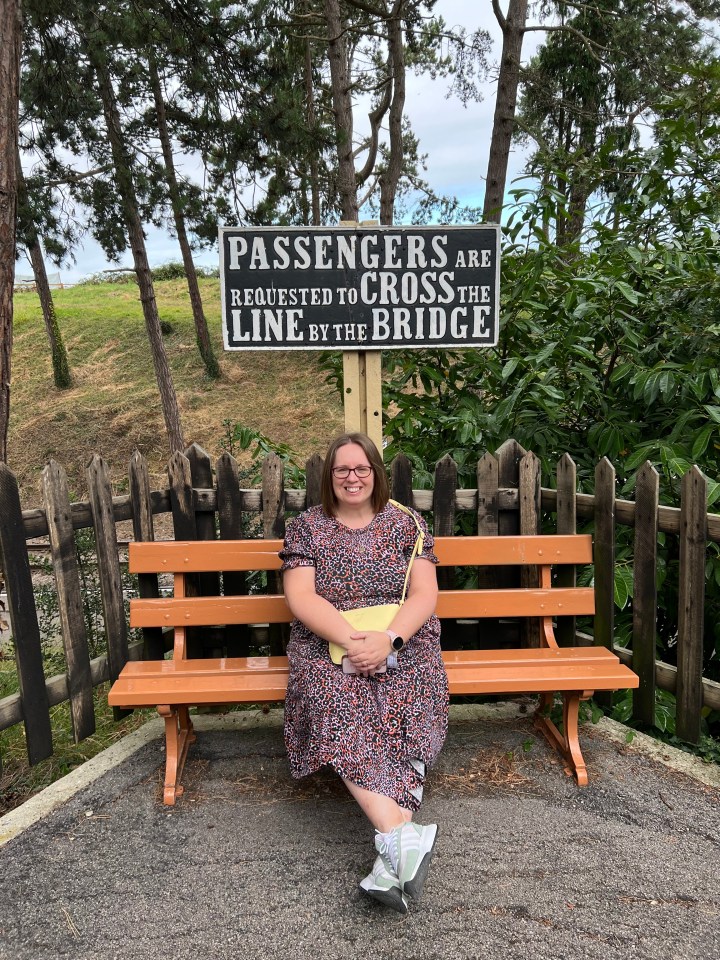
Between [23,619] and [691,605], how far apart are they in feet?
9.44

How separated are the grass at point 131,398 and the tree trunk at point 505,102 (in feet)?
19.0

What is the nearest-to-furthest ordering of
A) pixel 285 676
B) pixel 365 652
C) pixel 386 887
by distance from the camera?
pixel 386 887, pixel 365 652, pixel 285 676

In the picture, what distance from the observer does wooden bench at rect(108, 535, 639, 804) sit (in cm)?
294

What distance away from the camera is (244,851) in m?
2.54

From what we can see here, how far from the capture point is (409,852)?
6.93 feet

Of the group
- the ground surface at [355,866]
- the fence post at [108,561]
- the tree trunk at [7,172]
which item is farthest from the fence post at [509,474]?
the tree trunk at [7,172]

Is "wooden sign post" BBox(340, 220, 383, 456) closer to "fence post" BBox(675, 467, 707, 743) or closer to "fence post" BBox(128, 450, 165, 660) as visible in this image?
"fence post" BBox(128, 450, 165, 660)

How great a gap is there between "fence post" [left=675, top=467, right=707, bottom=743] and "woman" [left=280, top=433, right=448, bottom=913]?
111 centimetres

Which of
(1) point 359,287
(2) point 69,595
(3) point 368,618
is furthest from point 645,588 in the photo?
(2) point 69,595

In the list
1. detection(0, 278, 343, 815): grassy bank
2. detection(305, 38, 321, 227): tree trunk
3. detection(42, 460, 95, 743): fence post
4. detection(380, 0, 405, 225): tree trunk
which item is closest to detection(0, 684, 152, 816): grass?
detection(42, 460, 95, 743): fence post

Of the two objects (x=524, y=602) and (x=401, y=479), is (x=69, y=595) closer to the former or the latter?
(x=401, y=479)

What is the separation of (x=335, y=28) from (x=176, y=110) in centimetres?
247

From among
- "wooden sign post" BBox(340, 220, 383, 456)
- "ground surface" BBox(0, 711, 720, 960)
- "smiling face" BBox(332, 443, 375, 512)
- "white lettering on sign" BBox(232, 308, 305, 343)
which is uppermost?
"white lettering on sign" BBox(232, 308, 305, 343)

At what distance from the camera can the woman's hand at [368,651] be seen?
2.57 meters
